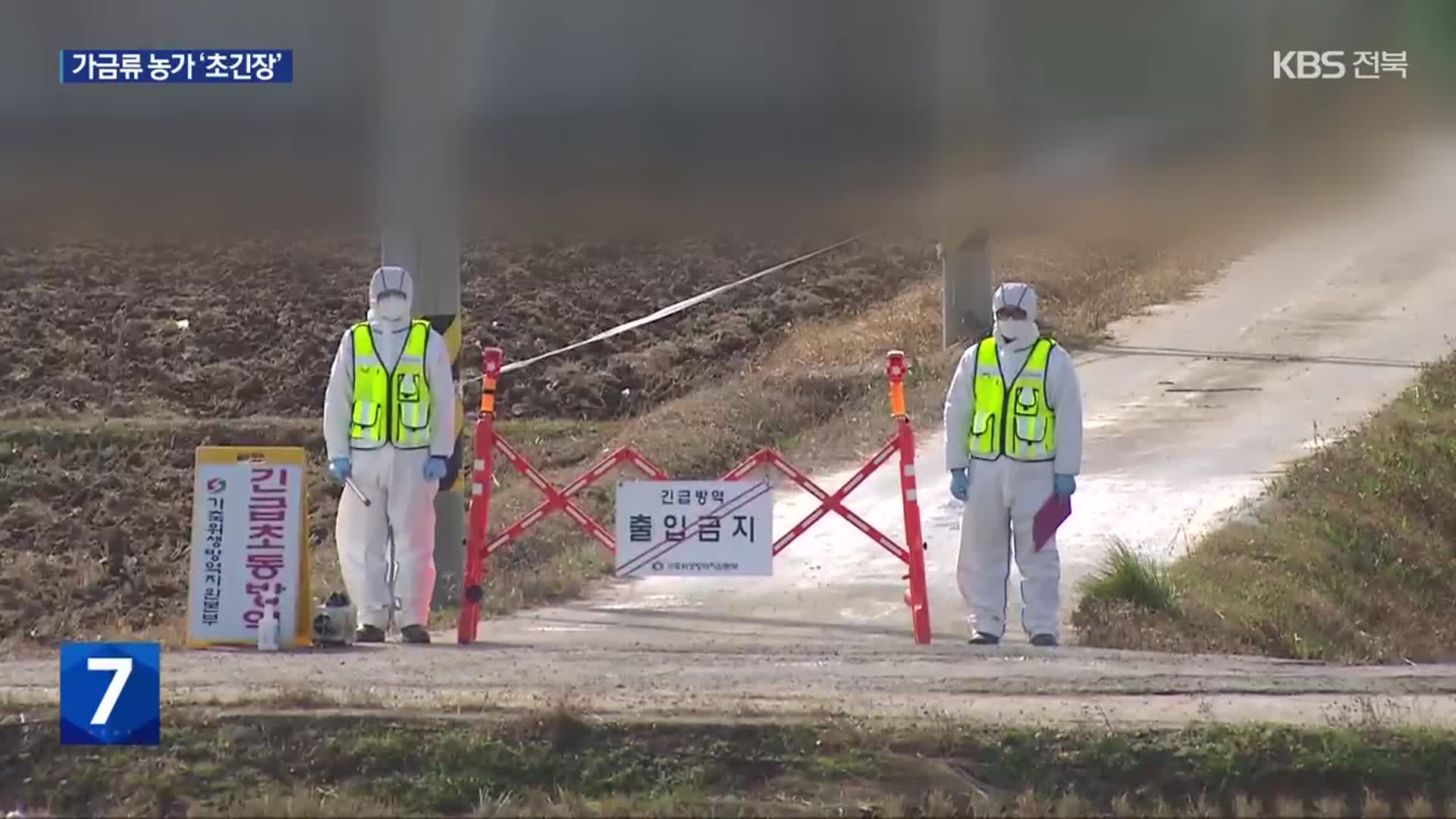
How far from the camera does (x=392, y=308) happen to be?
1056 cm

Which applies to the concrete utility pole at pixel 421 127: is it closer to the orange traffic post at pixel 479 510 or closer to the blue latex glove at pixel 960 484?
the orange traffic post at pixel 479 510

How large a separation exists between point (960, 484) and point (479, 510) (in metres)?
2.67

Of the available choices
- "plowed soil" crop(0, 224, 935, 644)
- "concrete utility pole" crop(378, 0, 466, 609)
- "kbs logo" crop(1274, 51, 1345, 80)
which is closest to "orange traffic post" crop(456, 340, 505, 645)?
"concrete utility pole" crop(378, 0, 466, 609)

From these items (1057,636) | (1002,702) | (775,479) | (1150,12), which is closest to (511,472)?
(775,479)

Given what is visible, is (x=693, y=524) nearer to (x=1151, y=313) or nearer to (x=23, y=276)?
(x=1151, y=313)

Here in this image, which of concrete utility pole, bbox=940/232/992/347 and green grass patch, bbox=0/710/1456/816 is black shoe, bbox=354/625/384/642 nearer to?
green grass patch, bbox=0/710/1456/816

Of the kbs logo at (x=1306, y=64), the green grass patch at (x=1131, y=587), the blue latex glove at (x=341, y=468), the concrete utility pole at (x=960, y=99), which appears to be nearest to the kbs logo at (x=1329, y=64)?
the kbs logo at (x=1306, y=64)

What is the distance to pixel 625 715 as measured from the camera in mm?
7512

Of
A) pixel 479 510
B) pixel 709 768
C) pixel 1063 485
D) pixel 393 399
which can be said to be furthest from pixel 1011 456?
pixel 709 768

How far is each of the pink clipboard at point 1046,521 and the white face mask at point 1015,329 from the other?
0.87m

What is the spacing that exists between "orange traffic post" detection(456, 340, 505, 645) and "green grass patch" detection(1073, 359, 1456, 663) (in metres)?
3.36

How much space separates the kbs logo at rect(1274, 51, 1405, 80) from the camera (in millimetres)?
10188

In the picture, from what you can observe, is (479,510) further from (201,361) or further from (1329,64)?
(201,361)

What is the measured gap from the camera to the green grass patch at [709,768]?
6973mm
